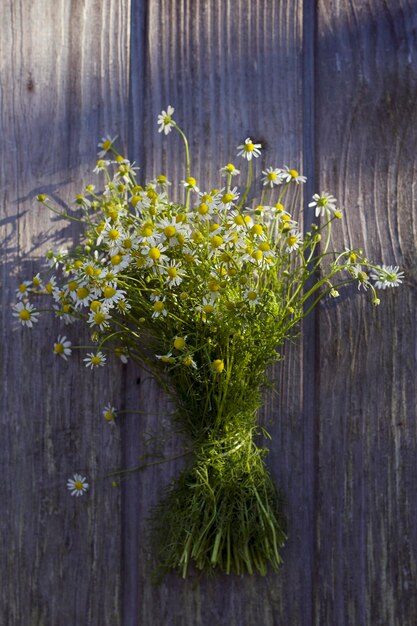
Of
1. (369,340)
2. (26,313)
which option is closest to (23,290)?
(26,313)

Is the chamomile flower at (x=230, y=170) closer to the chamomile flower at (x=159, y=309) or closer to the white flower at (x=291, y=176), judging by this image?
the white flower at (x=291, y=176)

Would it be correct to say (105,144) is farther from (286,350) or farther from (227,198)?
(286,350)

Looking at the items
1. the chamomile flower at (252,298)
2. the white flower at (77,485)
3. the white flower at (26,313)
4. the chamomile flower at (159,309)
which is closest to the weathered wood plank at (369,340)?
the chamomile flower at (252,298)

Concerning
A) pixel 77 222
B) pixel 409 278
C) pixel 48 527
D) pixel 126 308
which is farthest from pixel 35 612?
pixel 409 278

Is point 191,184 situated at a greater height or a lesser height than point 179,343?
greater

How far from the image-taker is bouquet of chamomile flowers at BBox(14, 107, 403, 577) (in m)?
1.25

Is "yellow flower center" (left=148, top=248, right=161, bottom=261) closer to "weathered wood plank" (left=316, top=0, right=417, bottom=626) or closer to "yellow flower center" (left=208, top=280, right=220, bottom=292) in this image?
"yellow flower center" (left=208, top=280, right=220, bottom=292)

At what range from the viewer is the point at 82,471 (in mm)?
1439

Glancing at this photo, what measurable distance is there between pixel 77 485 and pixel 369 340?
60 cm

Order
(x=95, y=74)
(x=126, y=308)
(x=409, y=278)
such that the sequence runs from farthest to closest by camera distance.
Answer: (x=95, y=74)
(x=409, y=278)
(x=126, y=308)

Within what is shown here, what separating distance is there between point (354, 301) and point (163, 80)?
0.57 m

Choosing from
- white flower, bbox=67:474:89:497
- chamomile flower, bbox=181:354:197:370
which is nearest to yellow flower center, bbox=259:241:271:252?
chamomile flower, bbox=181:354:197:370

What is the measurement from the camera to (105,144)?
1.45 metres

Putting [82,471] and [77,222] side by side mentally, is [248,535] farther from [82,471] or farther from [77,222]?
[77,222]
